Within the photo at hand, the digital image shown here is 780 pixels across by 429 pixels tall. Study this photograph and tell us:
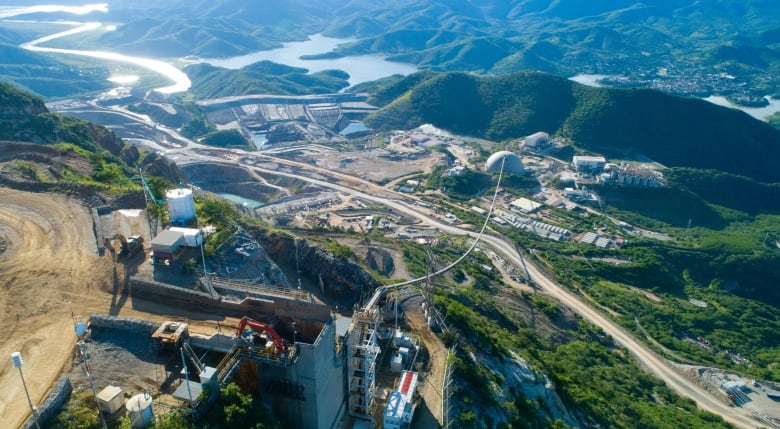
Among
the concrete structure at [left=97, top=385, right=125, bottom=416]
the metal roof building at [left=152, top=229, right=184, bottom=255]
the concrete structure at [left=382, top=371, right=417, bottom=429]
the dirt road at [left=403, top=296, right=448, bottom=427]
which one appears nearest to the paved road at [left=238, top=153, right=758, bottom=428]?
the dirt road at [left=403, top=296, right=448, bottom=427]

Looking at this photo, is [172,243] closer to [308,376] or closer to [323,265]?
[323,265]

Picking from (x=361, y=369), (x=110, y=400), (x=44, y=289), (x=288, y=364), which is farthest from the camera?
(x=44, y=289)

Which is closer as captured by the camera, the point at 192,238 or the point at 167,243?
the point at 167,243

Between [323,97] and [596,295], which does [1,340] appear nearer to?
[596,295]

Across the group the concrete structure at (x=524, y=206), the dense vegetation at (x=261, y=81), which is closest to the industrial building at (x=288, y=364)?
the concrete structure at (x=524, y=206)

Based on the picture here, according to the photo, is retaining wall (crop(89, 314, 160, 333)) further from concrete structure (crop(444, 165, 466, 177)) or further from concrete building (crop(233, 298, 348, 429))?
concrete structure (crop(444, 165, 466, 177))

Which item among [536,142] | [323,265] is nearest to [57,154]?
[323,265]
